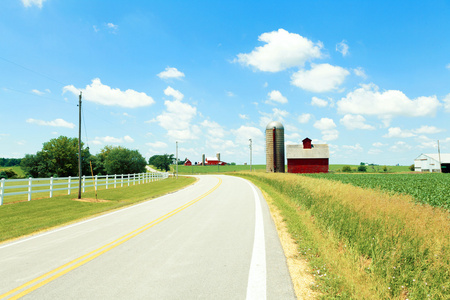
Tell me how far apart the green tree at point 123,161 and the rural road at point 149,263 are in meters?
73.3

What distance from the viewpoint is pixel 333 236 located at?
6.69 meters

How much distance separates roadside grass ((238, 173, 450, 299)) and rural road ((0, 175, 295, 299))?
751 mm

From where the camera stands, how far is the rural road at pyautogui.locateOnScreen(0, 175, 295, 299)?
4180 mm

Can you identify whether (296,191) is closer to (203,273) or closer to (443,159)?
(203,273)

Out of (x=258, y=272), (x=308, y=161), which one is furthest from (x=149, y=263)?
(x=308, y=161)

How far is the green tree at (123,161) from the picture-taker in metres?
78.0

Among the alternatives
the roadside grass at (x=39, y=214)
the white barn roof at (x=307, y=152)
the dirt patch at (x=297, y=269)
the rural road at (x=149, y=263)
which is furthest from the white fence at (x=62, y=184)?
the white barn roof at (x=307, y=152)

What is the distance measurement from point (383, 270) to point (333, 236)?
87.1 inches

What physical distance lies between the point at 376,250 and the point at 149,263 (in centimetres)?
446

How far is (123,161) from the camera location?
79.0m

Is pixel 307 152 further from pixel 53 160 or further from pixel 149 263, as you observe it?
pixel 53 160

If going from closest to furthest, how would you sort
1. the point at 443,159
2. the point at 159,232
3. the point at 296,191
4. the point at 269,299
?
the point at 269,299 < the point at 159,232 < the point at 296,191 < the point at 443,159

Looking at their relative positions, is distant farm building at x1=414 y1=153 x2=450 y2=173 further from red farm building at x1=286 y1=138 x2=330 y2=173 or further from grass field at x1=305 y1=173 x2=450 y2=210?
grass field at x1=305 y1=173 x2=450 y2=210

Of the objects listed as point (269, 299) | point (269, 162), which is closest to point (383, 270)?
point (269, 299)
